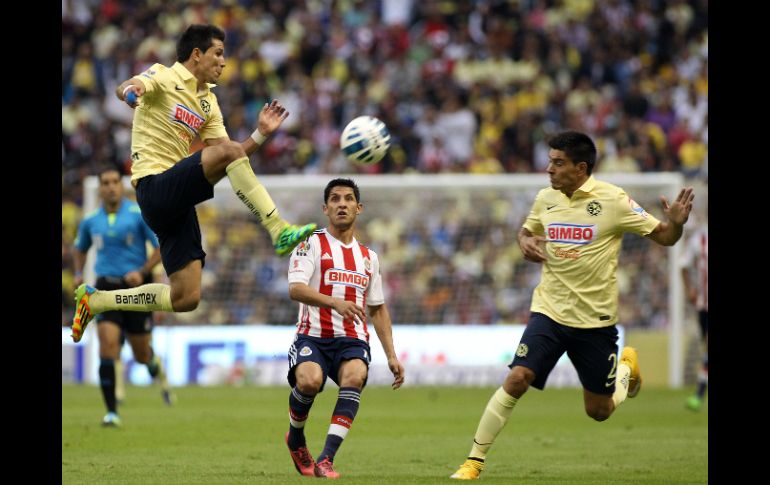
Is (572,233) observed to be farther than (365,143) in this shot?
No

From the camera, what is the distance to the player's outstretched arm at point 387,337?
8.93m

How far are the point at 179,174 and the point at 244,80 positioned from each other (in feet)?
63.9

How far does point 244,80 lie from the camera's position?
27.7 meters

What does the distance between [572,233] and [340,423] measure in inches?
88.4

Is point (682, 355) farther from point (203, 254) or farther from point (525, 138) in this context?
point (203, 254)

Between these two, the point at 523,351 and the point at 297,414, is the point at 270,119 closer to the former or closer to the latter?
the point at 297,414

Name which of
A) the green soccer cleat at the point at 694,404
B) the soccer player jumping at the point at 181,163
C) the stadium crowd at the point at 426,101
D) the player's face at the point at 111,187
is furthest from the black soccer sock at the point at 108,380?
the stadium crowd at the point at 426,101

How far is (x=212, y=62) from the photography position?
9.10m

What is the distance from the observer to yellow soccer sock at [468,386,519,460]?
29.4 feet

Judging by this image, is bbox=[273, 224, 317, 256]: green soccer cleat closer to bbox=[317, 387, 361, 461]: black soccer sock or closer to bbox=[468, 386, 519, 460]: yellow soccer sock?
bbox=[317, 387, 361, 461]: black soccer sock

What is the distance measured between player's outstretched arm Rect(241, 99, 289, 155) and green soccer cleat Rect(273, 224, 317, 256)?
0.84 m

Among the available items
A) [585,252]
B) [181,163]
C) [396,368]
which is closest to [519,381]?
[396,368]

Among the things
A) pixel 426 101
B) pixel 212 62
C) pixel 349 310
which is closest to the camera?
pixel 349 310

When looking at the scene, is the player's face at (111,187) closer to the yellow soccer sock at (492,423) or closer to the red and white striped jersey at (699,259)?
the yellow soccer sock at (492,423)
